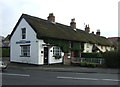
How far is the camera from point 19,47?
28969 mm

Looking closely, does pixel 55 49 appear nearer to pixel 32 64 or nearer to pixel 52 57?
pixel 52 57

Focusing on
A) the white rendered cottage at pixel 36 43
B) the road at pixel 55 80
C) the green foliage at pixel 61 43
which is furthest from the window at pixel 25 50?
the road at pixel 55 80

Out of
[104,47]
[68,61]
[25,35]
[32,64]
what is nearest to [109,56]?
[68,61]

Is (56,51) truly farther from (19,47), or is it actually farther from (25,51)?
(19,47)

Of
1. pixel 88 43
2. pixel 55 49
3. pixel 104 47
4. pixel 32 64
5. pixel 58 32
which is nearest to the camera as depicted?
pixel 32 64

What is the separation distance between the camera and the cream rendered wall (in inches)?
1045

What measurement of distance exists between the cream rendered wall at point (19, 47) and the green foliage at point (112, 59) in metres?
8.85

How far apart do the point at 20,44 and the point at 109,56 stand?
41.3 ft

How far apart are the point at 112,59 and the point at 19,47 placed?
13.1 metres

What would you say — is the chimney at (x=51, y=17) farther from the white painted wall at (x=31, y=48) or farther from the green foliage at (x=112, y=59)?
the green foliage at (x=112, y=59)

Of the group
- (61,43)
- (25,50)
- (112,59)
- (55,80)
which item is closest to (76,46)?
(61,43)

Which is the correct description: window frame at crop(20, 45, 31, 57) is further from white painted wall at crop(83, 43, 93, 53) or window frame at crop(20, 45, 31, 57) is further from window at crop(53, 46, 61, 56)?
white painted wall at crop(83, 43, 93, 53)

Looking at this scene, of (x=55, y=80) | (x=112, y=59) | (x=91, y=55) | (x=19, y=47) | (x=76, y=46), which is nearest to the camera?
(x=55, y=80)

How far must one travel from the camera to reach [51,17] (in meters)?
33.4
